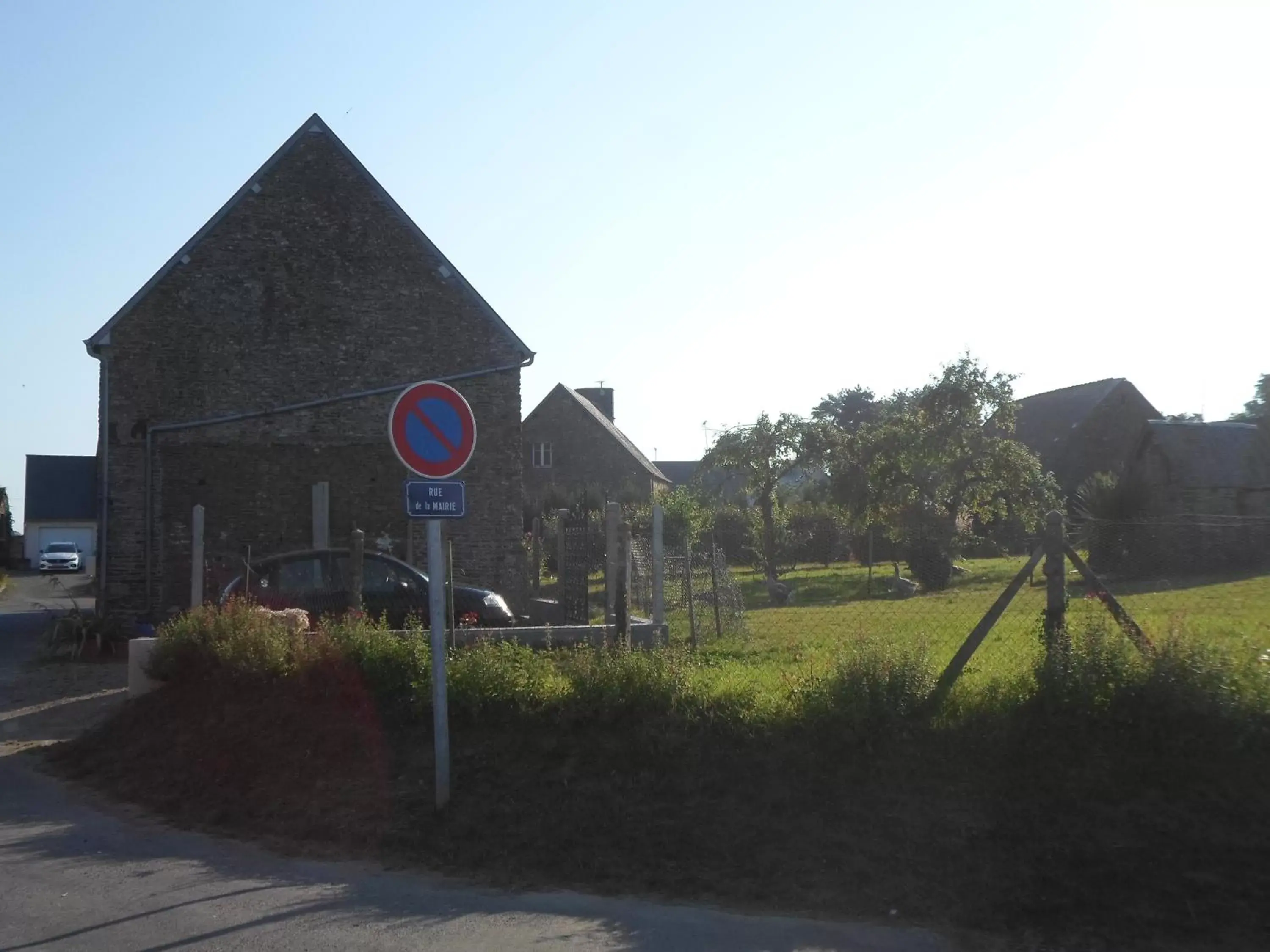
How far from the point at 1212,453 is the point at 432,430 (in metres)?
31.3

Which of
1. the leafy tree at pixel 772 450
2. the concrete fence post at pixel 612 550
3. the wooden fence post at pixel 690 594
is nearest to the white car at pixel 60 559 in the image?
the leafy tree at pixel 772 450

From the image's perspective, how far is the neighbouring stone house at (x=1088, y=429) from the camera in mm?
50250

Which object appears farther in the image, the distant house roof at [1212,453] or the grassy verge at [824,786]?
the distant house roof at [1212,453]

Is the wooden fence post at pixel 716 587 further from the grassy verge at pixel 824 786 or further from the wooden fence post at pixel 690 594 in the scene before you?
the grassy verge at pixel 824 786

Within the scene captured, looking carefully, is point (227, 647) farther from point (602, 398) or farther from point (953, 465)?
point (602, 398)

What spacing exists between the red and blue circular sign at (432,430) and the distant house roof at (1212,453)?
29530 mm

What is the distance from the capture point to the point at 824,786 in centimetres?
703

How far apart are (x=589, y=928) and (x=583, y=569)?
9205mm

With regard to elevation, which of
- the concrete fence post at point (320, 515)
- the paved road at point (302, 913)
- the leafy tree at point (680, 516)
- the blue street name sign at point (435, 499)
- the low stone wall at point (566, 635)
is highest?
the leafy tree at point (680, 516)

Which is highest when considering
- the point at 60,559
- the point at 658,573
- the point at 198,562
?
the point at 60,559

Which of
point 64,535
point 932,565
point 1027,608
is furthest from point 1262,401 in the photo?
point 64,535

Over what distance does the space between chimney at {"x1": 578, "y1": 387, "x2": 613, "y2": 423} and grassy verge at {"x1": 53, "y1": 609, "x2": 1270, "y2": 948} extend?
53.6 m

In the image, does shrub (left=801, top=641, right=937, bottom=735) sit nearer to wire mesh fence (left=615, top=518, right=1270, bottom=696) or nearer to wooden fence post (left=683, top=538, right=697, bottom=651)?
wire mesh fence (left=615, top=518, right=1270, bottom=696)

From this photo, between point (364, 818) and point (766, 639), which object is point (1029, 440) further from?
point (364, 818)
